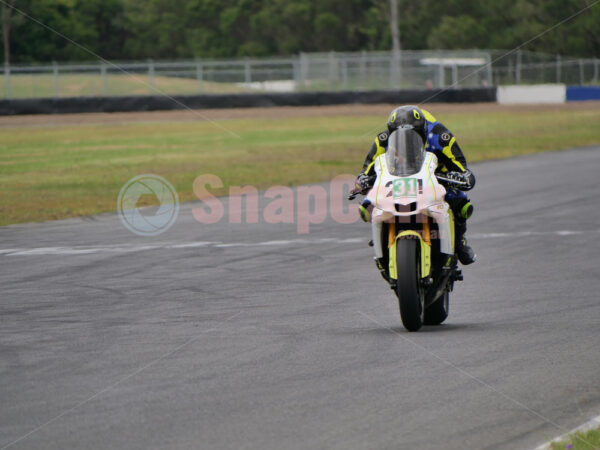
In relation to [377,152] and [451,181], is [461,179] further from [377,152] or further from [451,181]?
[377,152]

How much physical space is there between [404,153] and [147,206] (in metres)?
9.64

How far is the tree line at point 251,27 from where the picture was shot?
72.9 metres

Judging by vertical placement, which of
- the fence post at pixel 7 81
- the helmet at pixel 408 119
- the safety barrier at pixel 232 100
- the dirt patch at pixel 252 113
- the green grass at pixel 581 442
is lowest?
the green grass at pixel 581 442

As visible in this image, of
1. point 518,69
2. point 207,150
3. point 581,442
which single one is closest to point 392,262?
point 581,442

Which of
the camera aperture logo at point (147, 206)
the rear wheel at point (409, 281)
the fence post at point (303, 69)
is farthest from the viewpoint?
the fence post at point (303, 69)

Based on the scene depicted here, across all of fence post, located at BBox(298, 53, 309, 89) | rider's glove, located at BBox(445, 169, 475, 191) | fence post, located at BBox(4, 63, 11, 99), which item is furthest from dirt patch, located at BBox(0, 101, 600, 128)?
rider's glove, located at BBox(445, 169, 475, 191)

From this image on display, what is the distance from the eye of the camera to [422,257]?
266 inches

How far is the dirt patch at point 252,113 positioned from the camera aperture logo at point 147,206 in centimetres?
2000

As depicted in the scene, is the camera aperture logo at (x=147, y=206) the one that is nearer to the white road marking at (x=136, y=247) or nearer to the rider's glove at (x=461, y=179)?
the white road marking at (x=136, y=247)

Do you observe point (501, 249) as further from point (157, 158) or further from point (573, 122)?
point (573, 122)

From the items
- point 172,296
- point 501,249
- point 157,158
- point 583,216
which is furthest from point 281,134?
point 172,296

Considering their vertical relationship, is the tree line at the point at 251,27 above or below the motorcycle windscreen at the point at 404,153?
above

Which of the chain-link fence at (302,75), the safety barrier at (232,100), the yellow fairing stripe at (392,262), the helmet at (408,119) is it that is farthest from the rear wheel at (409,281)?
the chain-link fence at (302,75)

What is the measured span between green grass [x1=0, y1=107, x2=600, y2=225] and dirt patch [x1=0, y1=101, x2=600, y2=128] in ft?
4.14
